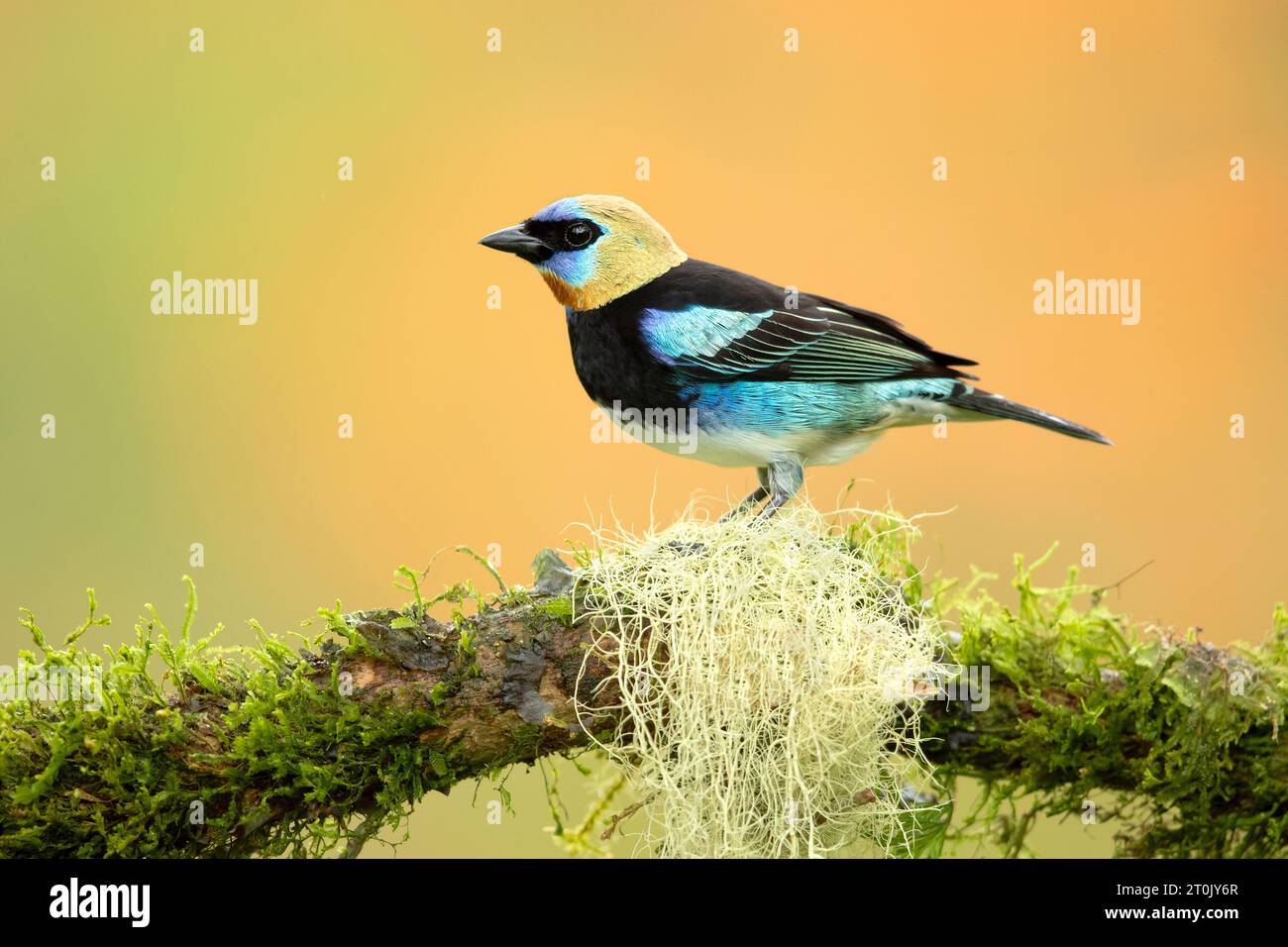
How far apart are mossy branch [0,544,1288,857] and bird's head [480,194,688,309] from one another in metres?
1.04

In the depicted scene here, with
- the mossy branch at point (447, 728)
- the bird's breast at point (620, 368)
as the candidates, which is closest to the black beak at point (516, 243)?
the bird's breast at point (620, 368)

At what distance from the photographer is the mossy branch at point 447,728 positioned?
246 cm

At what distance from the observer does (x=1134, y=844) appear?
295 centimetres

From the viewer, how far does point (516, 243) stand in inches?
137

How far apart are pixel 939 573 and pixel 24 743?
2162mm

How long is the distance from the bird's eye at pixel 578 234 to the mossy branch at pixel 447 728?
3.68ft

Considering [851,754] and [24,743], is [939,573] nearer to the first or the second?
[851,754]

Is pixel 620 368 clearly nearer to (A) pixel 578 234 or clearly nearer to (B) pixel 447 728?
(A) pixel 578 234

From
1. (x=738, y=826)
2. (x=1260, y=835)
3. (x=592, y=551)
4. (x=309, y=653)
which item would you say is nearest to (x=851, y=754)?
(x=738, y=826)
